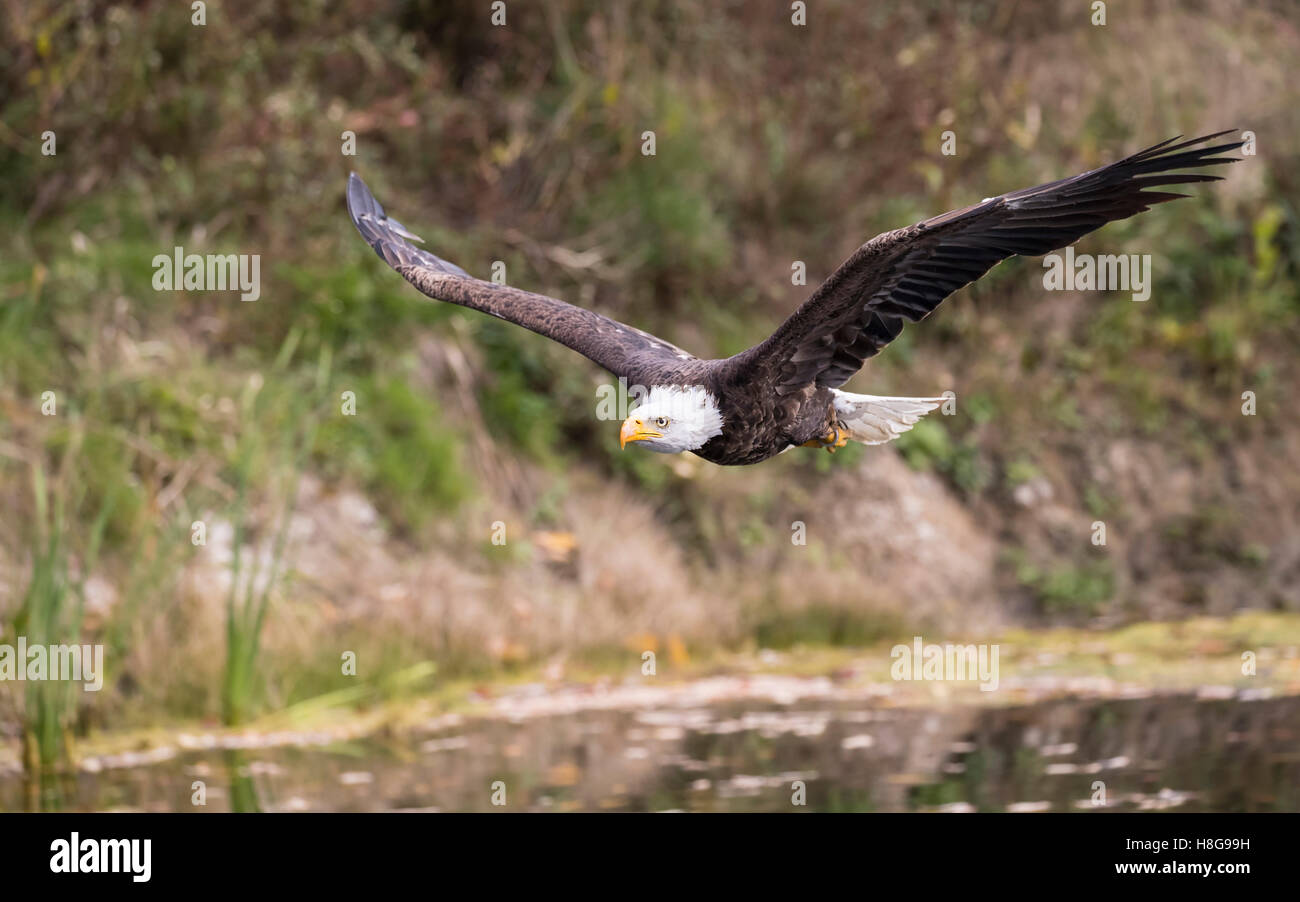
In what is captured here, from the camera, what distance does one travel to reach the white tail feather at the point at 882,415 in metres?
6.33

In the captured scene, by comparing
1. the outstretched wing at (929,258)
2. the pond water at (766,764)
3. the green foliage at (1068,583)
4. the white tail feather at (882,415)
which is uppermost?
the outstretched wing at (929,258)

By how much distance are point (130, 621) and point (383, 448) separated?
2595 mm

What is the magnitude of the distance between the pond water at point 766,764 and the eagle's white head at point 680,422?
8.19 feet

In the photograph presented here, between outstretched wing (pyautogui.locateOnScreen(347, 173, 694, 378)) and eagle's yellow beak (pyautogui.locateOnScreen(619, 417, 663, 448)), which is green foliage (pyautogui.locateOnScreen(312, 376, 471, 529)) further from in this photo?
eagle's yellow beak (pyautogui.locateOnScreen(619, 417, 663, 448))

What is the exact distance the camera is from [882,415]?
638cm

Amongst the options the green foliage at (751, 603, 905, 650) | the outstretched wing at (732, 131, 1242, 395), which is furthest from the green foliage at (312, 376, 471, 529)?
the outstretched wing at (732, 131, 1242, 395)

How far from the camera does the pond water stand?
7.23 metres

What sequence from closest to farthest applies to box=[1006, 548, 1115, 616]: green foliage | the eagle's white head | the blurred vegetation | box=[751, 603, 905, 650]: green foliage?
the eagle's white head
the blurred vegetation
box=[751, 603, 905, 650]: green foliage
box=[1006, 548, 1115, 616]: green foliage

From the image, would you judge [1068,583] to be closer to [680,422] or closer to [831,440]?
[831,440]

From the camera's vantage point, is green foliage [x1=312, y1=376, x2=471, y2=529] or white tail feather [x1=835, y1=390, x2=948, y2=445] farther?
green foliage [x1=312, y1=376, x2=471, y2=529]

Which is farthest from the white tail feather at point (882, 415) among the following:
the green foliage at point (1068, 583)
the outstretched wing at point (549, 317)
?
the green foliage at point (1068, 583)

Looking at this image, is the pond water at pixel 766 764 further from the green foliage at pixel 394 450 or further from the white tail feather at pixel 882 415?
the green foliage at pixel 394 450

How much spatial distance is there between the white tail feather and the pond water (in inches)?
74.6

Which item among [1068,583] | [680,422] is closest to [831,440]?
[680,422]
